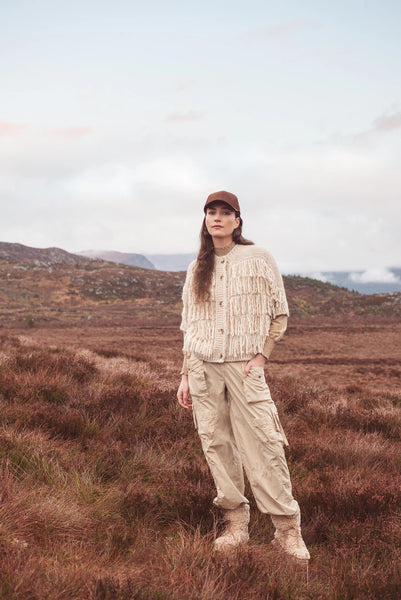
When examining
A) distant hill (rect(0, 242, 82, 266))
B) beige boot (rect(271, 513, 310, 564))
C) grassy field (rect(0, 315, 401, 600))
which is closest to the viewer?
grassy field (rect(0, 315, 401, 600))

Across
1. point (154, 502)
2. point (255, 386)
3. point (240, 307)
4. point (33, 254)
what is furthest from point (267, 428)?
point (33, 254)

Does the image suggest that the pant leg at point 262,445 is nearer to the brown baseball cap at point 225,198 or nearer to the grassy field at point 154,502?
the grassy field at point 154,502

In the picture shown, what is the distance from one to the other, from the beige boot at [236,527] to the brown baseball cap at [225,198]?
2.08 m

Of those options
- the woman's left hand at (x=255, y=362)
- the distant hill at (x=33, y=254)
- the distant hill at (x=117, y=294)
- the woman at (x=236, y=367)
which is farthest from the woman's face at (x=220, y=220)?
the distant hill at (x=33, y=254)

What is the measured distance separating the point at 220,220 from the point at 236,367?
1.01 meters

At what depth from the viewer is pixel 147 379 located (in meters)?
7.59

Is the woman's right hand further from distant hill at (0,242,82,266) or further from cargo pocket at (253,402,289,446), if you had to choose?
distant hill at (0,242,82,266)

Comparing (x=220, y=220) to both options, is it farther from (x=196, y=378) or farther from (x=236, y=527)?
(x=236, y=527)

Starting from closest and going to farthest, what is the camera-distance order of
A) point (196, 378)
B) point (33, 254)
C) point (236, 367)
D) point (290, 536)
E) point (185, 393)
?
point (290, 536), point (236, 367), point (196, 378), point (185, 393), point (33, 254)

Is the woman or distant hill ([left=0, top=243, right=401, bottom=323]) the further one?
distant hill ([left=0, top=243, right=401, bottom=323])

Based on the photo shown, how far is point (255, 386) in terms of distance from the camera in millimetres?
2783

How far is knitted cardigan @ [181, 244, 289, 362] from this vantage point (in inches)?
114

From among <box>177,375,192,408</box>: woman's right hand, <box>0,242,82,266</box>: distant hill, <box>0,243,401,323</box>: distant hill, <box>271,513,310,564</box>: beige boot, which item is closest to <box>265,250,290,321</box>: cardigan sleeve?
<box>177,375,192,408</box>: woman's right hand

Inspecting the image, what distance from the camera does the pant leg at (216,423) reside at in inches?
117
